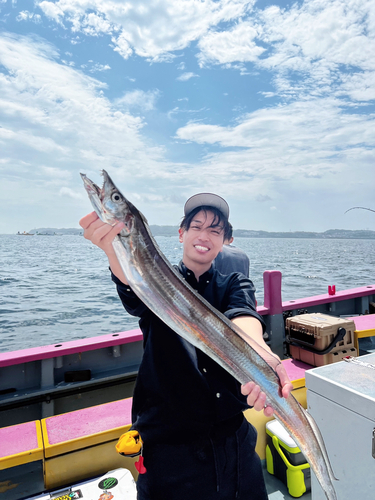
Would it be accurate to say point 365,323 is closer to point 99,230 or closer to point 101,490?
point 101,490

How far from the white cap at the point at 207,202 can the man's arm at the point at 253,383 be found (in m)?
0.74

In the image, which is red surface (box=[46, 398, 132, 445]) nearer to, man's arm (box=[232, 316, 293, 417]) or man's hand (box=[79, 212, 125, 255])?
man's arm (box=[232, 316, 293, 417])

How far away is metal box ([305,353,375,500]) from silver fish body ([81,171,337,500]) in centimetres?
94

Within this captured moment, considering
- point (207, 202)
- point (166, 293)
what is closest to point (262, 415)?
point (207, 202)

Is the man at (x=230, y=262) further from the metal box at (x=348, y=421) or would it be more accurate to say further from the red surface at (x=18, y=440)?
the red surface at (x=18, y=440)

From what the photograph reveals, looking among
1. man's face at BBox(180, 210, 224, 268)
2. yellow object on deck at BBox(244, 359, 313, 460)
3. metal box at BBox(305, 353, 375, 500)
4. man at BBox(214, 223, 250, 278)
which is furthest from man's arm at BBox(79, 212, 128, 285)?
man at BBox(214, 223, 250, 278)

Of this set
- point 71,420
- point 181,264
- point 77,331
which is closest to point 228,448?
point 181,264

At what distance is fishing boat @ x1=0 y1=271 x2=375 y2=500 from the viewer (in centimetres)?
277

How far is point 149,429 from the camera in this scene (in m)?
1.83

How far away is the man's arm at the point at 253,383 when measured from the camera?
1628mm

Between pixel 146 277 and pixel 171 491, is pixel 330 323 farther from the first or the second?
pixel 146 277

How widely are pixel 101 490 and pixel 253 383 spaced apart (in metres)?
1.90

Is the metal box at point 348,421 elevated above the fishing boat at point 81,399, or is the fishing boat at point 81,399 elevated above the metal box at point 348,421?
the metal box at point 348,421

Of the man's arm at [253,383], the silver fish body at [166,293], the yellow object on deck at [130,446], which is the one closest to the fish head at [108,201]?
the silver fish body at [166,293]
